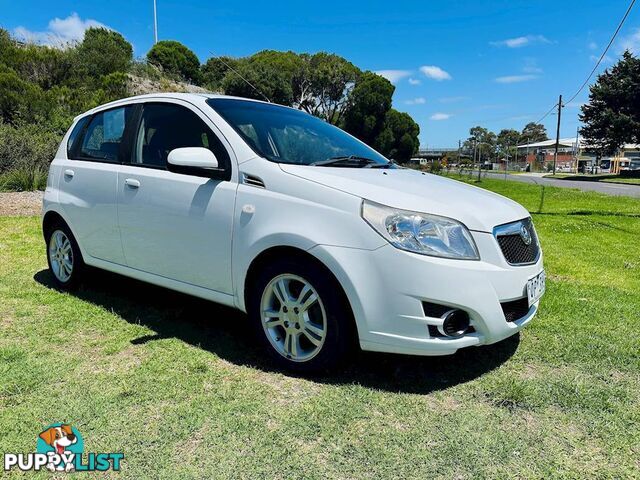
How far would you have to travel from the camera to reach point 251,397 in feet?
8.70

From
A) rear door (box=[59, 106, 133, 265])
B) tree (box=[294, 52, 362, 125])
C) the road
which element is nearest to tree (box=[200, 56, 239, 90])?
tree (box=[294, 52, 362, 125])

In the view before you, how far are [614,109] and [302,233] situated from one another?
47.9 metres

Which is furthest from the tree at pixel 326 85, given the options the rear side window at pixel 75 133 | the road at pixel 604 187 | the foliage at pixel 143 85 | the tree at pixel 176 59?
the rear side window at pixel 75 133

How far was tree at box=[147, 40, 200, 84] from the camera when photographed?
1645 inches

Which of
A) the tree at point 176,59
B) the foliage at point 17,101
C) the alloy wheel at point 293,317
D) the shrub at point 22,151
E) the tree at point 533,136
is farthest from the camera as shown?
the tree at point 533,136

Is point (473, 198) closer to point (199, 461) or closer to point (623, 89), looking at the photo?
point (199, 461)

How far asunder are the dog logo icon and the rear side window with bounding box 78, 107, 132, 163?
2.20 meters

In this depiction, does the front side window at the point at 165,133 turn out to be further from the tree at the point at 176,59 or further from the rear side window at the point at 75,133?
the tree at the point at 176,59

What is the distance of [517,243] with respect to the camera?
9.44 feet

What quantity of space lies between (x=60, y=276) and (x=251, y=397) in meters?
2.89

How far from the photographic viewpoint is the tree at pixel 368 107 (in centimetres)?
4381

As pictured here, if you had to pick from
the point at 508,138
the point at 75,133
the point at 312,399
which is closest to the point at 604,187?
the point at 75,133

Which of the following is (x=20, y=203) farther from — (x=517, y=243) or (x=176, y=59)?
(x=176, y=59)

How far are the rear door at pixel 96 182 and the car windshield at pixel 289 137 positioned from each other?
39.7 inches
